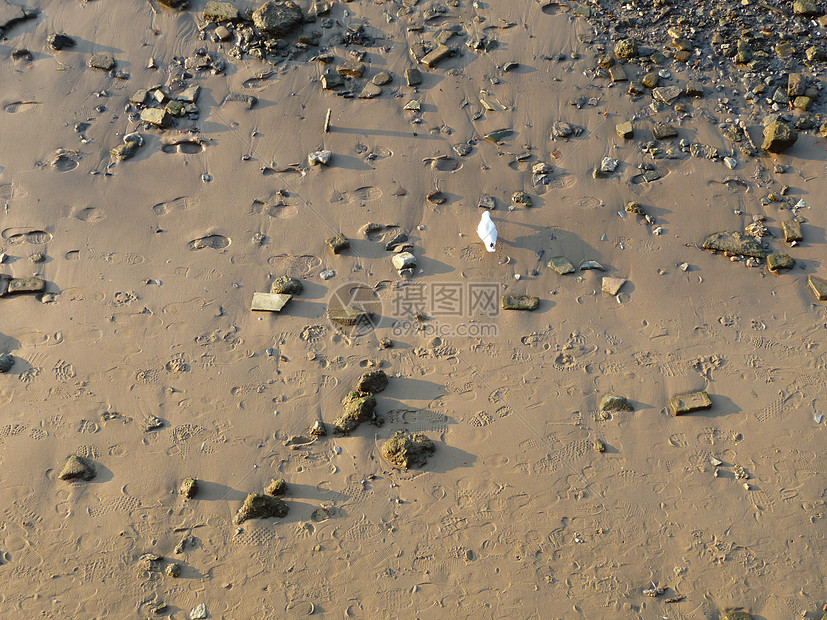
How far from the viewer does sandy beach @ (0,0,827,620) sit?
4953 millimetres

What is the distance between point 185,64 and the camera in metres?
7.60

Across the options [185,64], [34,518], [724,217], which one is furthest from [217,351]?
[724,217]

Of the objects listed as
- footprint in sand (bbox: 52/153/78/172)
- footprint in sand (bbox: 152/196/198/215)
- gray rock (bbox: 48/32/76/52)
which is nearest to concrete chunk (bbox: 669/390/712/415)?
footprint in sand (bbox: 152/196/198/215)

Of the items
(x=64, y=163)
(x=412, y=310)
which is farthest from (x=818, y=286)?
(x=64, y=163)

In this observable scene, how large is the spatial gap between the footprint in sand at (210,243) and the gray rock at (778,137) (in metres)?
5.84

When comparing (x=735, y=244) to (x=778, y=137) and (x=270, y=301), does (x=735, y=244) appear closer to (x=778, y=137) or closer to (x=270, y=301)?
(x=778, y=137)

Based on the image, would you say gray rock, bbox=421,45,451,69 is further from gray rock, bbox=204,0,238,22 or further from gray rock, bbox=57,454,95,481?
gray rock, bbox=57,454,95,481

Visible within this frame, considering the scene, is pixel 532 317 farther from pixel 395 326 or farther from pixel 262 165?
pixel 262 165

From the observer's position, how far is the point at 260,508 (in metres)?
5.03

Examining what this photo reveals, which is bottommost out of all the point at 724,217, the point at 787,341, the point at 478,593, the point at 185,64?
the point at 478,593

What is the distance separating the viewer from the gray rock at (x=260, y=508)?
503 centimetres

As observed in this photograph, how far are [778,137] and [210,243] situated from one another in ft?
19.9

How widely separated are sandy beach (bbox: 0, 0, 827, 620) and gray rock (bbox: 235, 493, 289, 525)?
30 mm

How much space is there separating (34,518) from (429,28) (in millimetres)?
6652
